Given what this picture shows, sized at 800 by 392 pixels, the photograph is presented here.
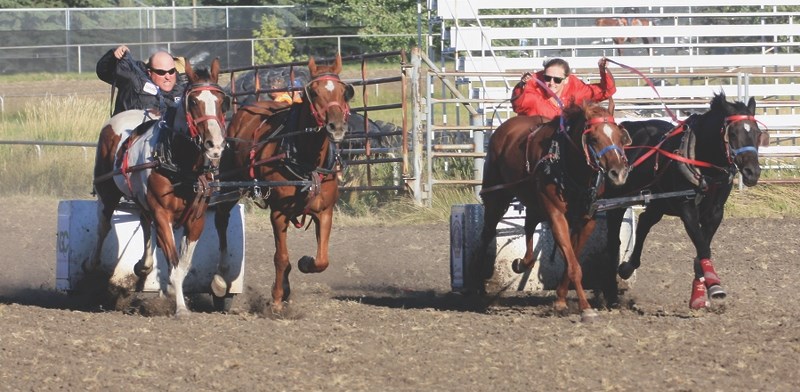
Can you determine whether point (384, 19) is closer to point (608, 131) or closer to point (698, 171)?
point (698, 171)

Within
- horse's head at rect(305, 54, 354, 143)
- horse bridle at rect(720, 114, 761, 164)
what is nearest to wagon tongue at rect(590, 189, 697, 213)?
horse bridle at rect(720, 114, 761, 164)

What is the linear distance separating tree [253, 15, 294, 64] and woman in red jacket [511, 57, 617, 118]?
23.6 metres

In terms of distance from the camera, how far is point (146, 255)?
31.7ft

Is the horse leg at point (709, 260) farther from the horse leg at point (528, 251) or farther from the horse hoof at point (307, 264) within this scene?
the horse hoof at point (307, 264)

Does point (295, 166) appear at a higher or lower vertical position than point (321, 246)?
higher

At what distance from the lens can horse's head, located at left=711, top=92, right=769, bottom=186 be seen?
9.00m

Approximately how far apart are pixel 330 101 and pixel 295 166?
0.66 metres

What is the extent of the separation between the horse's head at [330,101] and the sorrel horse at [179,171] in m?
0.66

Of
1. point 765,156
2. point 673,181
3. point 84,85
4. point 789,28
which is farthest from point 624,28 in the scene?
point 84,85

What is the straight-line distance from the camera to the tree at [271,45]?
113 feet

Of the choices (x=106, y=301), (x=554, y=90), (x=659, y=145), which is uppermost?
(x=554, y=90)

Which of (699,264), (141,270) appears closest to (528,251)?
(699,264)

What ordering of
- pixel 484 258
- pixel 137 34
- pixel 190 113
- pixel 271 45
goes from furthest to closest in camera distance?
pixel 137 34 < pixel 271 45 < pixel 484 258 < pixel 190 113

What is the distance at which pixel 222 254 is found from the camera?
9930mm
